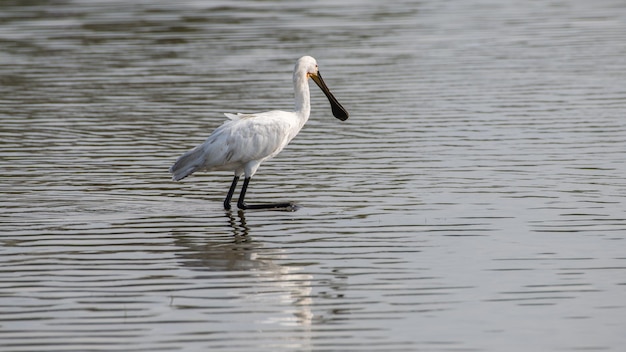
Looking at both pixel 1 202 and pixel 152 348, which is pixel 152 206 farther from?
pixel 152 348

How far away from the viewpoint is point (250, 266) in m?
11.1

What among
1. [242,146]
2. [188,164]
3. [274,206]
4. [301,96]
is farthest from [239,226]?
[301,96]

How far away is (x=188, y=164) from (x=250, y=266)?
3.07m

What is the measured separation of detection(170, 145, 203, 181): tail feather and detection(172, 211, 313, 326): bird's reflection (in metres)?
0.84

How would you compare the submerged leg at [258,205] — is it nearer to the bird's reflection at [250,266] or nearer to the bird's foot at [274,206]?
the bird's foot at [274,206]

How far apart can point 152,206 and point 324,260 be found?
3.12 m

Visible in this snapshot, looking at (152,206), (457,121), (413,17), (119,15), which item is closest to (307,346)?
(152,206)

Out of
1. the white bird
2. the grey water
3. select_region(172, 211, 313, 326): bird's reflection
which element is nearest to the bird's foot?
the white bird

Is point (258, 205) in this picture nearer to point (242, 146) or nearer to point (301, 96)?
point (242, 146)

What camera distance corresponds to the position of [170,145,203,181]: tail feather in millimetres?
13906

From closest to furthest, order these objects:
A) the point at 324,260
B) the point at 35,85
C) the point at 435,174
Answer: the point at 324,260, the point at 435,174, the point at 35,85

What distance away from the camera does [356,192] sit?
47.1 ft

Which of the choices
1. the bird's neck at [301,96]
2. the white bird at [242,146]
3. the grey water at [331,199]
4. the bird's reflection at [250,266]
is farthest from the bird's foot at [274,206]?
the bird's neck at [301,96]

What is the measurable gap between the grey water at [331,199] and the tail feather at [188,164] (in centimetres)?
32
